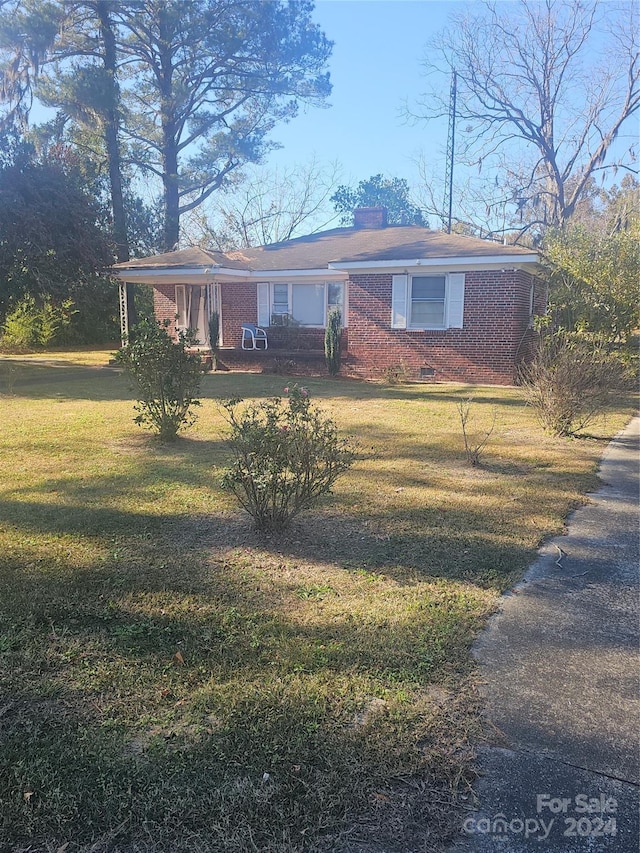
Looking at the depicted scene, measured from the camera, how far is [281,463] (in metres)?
4.22

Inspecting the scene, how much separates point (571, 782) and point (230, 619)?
1.72 m

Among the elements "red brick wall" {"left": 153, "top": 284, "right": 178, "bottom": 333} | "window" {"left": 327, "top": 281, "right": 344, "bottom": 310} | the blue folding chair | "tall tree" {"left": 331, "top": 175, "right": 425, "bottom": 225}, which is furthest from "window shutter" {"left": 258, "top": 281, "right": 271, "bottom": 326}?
"tall tree" {"left": 331, "top": 175, "right": 425, "bottom": 225}

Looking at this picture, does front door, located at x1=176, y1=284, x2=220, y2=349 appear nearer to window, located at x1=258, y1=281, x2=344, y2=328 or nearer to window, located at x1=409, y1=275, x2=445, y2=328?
window, located at x1=258, y1=281, x2=344, y2=328

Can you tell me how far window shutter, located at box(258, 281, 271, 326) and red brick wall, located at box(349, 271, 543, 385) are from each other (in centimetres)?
335

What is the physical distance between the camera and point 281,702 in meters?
2.49

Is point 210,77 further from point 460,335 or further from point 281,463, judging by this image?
point 281,463

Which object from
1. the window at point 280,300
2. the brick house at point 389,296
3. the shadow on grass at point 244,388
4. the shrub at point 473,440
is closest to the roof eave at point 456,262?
the brick house at point 389,296

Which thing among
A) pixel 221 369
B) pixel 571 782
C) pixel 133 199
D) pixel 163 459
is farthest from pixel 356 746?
pixel 133 199

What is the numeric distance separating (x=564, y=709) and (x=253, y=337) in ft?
53.3

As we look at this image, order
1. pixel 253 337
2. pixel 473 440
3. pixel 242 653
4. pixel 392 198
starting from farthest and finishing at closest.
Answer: pixel 392 198 < pixel 253 337 < pixel 473 440 < pixel 242 653

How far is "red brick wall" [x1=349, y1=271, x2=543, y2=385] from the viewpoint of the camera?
1448 cm

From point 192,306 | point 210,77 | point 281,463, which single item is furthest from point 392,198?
point 281,463

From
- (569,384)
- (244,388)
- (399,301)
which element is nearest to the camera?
(569,384)

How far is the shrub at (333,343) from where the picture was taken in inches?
610
